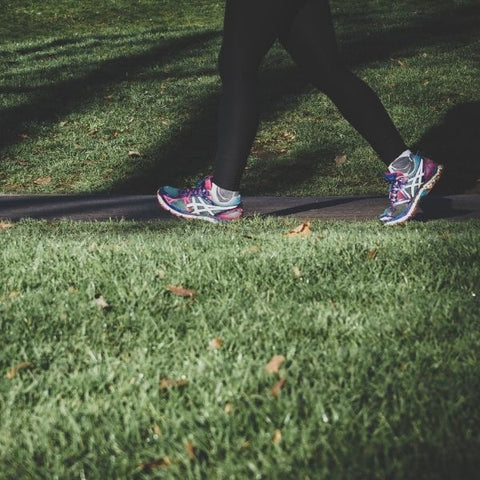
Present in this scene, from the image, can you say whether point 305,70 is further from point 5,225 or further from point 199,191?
point 5,225

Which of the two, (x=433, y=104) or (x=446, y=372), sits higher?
(x=446, y=372)

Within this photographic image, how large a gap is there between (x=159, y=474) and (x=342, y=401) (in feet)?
1.60

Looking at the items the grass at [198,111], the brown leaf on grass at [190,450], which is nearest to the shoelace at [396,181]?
the brown leaf on grass at [190,450]

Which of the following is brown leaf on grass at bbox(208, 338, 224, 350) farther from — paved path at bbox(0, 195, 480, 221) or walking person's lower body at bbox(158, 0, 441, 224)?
paved path at bbox(0, 195, 480, 221)

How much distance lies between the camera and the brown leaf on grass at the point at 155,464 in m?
1.52

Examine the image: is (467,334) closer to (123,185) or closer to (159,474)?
(159,474)

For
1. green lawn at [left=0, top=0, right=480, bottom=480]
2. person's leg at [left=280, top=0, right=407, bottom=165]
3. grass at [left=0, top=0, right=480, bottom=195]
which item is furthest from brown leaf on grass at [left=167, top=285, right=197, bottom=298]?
grass at [left=0, top=0, right=480, bottom=195]

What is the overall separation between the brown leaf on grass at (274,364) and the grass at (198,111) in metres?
4.85

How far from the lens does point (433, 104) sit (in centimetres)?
889

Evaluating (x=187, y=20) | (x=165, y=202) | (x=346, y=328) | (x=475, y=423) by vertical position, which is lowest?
(x=187, y=20)

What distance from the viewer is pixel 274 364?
6.27ft

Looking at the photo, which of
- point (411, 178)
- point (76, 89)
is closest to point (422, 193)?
point (411, 178)

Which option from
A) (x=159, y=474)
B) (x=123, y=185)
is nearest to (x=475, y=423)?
(x=159, y=474)

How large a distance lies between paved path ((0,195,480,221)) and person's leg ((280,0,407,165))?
0.96 metres
